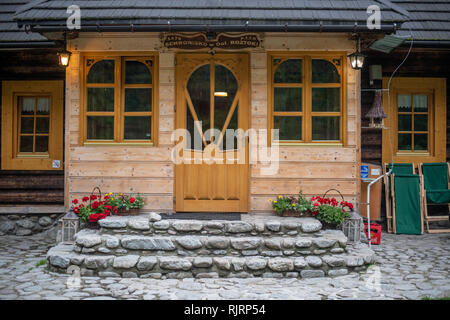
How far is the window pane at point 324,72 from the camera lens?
22.7 feet

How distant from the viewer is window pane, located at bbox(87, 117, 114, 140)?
7.00 metres

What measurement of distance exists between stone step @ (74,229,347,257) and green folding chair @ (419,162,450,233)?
10.9 ft

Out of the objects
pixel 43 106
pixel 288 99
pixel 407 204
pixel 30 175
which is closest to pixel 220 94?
pixel 288 99

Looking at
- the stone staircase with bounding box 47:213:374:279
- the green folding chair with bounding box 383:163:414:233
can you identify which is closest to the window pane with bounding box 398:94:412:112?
the green folding chair with bounding box 383:163:414:233

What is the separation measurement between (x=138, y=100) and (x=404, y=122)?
550cm

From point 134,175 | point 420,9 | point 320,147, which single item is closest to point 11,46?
point 134,175

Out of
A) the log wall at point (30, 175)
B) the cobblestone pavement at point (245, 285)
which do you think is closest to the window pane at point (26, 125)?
the log wall at point (30, 175)

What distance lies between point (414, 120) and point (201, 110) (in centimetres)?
465

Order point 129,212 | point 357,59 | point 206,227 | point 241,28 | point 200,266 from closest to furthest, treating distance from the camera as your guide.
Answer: point 200,266
point 206,227
point 241,28
point 357,59
point 129,212

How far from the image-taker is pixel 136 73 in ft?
23.0

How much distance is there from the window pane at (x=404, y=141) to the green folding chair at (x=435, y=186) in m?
0.49

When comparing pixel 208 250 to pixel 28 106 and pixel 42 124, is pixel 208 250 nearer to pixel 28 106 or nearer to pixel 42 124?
pixel 42 124

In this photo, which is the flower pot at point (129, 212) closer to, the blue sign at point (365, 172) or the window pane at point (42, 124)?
the window pane at point (42, 124)
